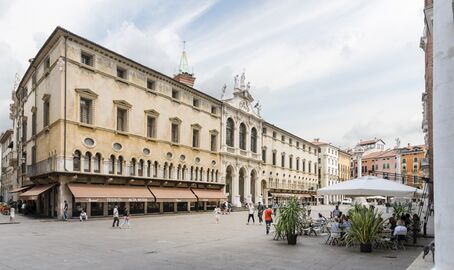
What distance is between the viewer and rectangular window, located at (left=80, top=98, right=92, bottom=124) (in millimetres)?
35219

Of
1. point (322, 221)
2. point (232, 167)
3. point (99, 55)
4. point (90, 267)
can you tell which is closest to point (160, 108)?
point (99, 55)

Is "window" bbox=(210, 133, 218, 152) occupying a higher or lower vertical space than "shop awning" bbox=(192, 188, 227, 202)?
higher

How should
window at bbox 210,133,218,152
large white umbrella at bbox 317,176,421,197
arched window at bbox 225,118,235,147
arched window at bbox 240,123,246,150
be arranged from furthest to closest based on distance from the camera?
1. arched window at bbox 240,123,246,150
2. arched window at bbox 225,118,235,147
3. window at bbox 210,133,218,152
4. large white umbrella at bbox 317,176,421,197

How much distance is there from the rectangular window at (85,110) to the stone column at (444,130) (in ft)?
106

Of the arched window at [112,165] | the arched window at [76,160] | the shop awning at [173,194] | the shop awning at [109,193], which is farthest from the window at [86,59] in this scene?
the shop awning at [173,194]

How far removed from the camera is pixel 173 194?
42469 mm

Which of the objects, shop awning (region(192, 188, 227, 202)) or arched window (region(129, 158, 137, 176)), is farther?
shop awning (region(192, 188, 227, 202))

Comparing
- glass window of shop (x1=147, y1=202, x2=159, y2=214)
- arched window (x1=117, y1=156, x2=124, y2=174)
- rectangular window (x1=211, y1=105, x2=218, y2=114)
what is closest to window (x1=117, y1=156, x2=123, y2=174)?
arched window (x1=117, y1=156, x2=124, y2=174)

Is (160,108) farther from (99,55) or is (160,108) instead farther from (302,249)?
(302,249)

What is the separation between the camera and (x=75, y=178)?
3294 centimetres

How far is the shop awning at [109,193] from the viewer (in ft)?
106

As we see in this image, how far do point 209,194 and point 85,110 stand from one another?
18.6 meters

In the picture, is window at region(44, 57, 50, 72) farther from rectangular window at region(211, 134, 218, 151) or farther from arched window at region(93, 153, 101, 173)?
rectangular window at region(211, 134, 218, 151)

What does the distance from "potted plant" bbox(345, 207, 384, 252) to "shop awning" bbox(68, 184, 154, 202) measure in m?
23.5
